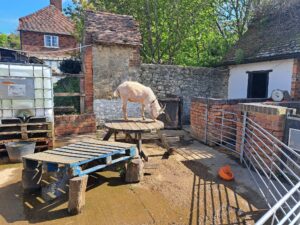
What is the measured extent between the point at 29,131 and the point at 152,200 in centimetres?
370

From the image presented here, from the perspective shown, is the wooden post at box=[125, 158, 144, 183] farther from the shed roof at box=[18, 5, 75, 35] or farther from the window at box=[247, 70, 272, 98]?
the shed roof at box=[18, 5, 75, 35]

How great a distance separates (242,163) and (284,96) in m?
3.63

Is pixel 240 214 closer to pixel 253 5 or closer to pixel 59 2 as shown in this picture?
pixel 253 5

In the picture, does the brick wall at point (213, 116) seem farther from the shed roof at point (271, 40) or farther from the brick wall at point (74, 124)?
the brick wall at point (74, 124)

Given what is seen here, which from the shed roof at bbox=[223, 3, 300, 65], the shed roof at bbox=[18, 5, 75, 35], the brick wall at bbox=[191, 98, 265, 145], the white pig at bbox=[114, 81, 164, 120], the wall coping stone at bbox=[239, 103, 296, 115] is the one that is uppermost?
the shed roof at bbox=[18, 5, 75, 35]

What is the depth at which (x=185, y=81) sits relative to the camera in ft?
32.8

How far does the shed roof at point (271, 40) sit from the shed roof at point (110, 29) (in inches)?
173

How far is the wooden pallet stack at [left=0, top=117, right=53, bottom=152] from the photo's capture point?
18.1 feet

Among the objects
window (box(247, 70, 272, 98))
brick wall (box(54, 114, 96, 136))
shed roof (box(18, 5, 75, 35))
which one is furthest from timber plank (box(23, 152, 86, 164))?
shed roof (box(18, 5, 75, 35))

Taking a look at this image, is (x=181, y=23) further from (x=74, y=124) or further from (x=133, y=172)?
(x=133, y=172)

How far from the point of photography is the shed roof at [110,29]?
8266 mm

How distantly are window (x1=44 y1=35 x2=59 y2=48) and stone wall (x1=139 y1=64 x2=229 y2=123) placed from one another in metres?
17.7

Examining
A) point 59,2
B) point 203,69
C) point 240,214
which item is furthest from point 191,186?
point 59,2

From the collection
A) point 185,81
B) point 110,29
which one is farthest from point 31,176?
point 185,81
